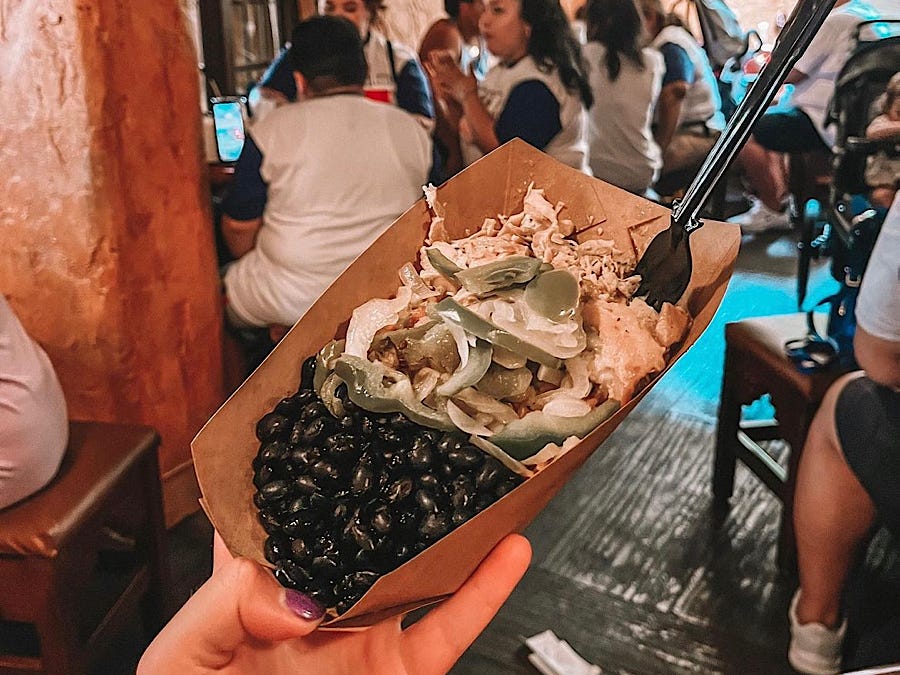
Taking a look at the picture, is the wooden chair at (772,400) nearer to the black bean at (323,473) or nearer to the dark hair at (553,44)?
the dark hair at (553,44)

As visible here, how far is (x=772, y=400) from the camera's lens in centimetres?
226

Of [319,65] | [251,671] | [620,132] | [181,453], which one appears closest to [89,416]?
[181,453]

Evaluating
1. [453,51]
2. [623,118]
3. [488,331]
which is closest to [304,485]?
[488,331]

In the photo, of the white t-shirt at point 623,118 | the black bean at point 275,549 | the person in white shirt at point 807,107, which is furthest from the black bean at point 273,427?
the white t-shirt at point 623,118

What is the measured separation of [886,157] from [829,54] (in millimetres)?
813

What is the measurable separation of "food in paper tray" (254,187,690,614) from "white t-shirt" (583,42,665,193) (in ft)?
8.62

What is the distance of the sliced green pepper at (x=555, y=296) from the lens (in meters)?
0.88

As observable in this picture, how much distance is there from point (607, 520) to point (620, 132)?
177 centimetres

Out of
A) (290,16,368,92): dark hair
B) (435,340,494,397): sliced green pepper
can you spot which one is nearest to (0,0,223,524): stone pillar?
(290,16,368,92): dark hair

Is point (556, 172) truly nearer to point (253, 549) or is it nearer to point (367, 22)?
point (253, 549)

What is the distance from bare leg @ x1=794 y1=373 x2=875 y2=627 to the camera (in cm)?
188

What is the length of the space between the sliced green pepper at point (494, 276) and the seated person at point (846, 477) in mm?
953

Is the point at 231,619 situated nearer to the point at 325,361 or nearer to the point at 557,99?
the point at 325,361

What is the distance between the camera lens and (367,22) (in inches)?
129
